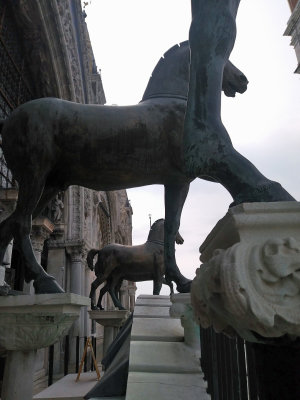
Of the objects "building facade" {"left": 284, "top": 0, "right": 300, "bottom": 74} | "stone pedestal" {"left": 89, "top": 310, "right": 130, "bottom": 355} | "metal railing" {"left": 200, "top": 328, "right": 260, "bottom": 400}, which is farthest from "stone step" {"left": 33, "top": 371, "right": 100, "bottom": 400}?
"building facade" {"left": 284, "top": 0, "right": 300, "bottom": 74}

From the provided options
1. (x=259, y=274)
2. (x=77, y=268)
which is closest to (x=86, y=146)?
(x=259, y=274)

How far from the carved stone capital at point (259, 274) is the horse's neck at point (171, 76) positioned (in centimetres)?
164

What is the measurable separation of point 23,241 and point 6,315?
1.31 ft

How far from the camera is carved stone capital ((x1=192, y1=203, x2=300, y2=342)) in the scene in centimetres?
57

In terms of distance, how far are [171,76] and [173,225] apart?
913mm

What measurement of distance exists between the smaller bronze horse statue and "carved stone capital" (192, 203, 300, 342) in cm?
480

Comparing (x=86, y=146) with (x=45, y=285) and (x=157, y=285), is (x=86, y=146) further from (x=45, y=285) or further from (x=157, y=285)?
(x=157, y=285)

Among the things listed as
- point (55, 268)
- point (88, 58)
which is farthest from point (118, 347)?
point (88, 58)

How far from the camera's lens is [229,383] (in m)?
0.94

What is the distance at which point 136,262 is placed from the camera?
5.76 meters

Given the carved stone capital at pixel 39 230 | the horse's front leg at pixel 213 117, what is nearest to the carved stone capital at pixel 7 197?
the carved stone capital at pixel 39 230

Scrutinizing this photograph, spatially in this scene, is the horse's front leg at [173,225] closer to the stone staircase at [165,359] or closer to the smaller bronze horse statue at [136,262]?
the stone staircase at [165,359]

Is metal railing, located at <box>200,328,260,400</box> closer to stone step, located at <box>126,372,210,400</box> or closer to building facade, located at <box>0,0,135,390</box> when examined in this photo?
stone step, located at <box>126,372,210,400</box>

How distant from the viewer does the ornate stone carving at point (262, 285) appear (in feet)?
1.87
